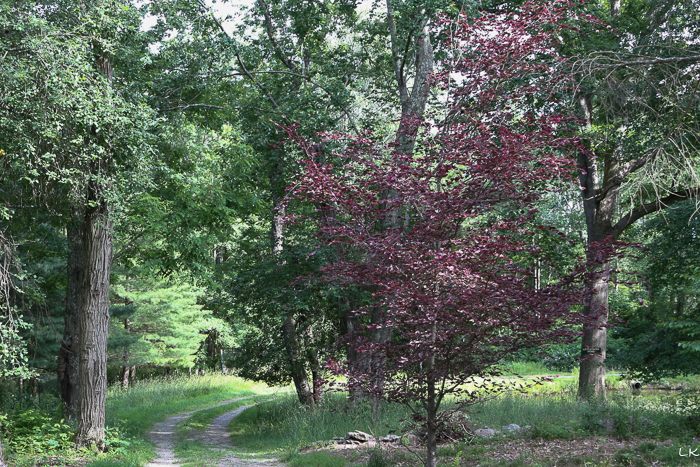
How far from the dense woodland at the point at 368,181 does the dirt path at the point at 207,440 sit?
61.7 inches

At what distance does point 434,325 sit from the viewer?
560 centimetres

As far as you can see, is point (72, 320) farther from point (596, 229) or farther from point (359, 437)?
point (596, 229)

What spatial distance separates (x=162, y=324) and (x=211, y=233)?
12.9m

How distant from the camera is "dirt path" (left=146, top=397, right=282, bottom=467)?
366 inches

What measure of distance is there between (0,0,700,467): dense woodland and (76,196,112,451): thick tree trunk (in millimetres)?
35

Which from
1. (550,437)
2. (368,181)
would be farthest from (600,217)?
(368,181)

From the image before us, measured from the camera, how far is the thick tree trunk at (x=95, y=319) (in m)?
9.62

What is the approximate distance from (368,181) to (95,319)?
6686mm

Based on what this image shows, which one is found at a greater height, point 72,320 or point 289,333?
point 72,320

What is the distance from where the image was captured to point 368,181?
607cm

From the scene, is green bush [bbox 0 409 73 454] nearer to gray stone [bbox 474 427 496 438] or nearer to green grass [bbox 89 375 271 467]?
green grass [bbox 89 375 271 467]

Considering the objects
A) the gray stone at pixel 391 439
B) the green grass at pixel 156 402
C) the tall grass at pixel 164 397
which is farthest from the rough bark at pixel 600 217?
the tall grass at pixel 164 397

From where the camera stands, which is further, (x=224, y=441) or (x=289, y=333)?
(x=289, y=333)

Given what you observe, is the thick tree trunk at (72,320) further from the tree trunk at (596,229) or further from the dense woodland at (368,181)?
the tree trunk at (596,229)
